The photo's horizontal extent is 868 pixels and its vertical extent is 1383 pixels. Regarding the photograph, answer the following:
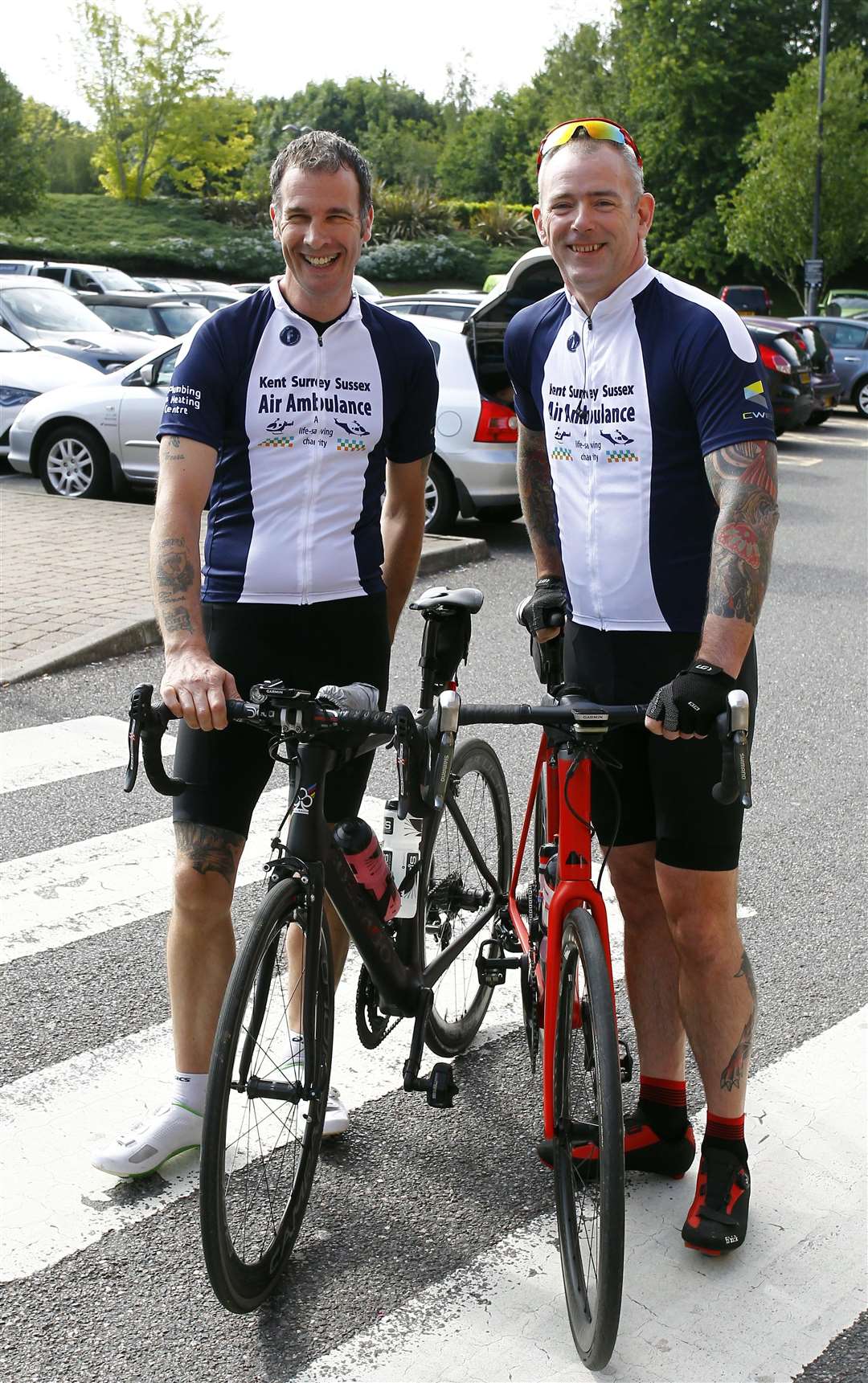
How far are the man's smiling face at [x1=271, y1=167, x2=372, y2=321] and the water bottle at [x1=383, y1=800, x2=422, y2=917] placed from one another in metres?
1.12

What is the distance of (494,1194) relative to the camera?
127 inches

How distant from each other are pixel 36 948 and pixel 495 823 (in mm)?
1490

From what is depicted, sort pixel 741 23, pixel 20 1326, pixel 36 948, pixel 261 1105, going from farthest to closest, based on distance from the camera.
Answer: pixel 741 23 < pixel 36 948 < pixel 261 1105 < pixel 20 1326

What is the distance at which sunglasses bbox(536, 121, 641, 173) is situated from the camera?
2.96 meters

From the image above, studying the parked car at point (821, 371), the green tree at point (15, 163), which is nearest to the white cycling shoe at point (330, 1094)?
the parked car at point (821, 371)

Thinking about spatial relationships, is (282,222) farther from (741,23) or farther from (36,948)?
(741,23)

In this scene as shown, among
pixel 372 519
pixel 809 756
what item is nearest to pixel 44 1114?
pixel 372 519

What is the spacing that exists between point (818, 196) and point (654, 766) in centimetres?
3678

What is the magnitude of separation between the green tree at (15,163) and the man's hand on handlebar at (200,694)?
44.5m

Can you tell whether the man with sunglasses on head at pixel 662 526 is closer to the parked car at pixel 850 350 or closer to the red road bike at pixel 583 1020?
the red road bike at pixel 583 1020

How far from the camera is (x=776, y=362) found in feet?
62.5

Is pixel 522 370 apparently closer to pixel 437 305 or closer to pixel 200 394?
pixel 200 394

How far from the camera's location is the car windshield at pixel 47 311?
17.3 metres

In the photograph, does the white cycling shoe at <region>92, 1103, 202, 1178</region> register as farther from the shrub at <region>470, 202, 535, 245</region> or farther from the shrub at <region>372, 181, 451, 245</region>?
the shrub at <region>470, 202, 535, 245</region>
